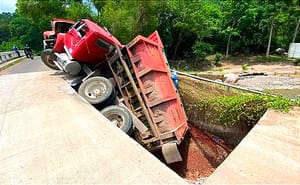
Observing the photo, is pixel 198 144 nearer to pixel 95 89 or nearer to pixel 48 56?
pixel 95 89

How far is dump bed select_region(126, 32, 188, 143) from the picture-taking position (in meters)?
6.89

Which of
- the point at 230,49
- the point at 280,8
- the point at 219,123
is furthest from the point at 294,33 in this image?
the point at 219,123

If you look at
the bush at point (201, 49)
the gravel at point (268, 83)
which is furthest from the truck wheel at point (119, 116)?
the bush at point (201, 49)

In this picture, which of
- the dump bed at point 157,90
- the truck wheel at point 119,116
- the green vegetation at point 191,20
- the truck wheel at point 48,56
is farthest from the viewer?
the green vegetation at point 191,20

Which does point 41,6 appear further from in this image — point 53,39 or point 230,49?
point 230,49

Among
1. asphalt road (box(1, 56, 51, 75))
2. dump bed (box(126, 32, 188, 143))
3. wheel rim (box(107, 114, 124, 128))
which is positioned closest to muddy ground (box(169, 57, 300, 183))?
dump bed (box(126, 32, 188, 143))

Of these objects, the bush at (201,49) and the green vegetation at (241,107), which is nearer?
the green vegetation at (241,107)

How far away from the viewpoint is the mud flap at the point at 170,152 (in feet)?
21.5

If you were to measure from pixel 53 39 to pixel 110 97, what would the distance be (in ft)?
20.4

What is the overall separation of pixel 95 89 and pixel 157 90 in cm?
202

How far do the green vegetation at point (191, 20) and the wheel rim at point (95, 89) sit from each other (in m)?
14.8

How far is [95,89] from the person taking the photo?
7.67 meters

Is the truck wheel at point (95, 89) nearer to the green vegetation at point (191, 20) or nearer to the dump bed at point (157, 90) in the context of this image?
the dump bed at point (157, 90)

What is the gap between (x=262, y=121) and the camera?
16.3 feet
